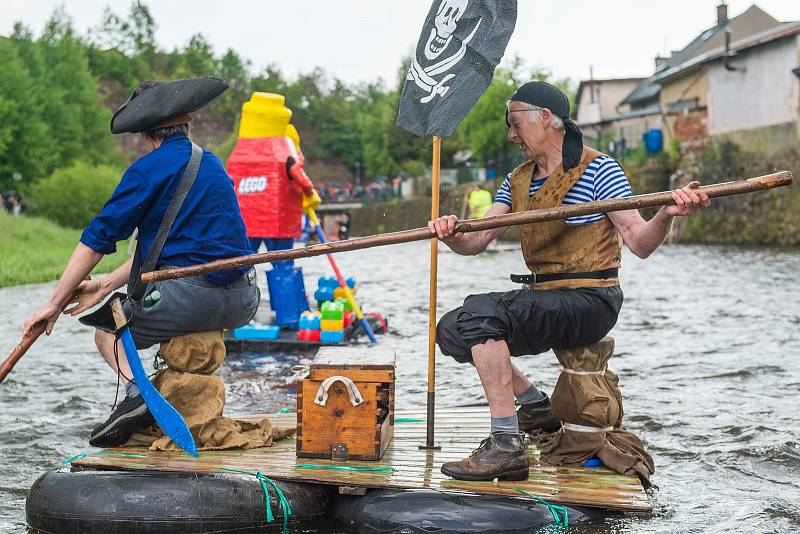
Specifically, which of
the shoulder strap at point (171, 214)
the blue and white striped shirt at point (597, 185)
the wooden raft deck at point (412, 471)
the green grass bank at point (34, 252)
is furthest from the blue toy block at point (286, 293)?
the green grass bank at point (34, 252)

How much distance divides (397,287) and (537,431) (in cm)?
1502

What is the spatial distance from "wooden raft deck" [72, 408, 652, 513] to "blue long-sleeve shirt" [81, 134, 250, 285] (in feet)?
3.20

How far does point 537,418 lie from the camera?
630cm

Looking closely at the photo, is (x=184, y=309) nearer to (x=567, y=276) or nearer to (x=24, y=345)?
(x=24, y=345)

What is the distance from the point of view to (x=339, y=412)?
5566 millimetres

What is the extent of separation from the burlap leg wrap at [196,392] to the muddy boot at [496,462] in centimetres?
129

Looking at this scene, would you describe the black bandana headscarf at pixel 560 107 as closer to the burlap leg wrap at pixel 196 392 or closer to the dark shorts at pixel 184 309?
the dark shorts at pixel 184 309

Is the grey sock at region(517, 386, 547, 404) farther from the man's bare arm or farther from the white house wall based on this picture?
the white house wall

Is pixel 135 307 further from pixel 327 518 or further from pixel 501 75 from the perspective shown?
pixel 501 75

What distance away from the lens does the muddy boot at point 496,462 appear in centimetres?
529

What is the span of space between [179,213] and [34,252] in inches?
1073

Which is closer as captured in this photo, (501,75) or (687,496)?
(687,496)

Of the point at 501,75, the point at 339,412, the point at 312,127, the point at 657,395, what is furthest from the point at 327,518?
the point at 312,127

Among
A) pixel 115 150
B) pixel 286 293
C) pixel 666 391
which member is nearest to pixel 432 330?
pixel 666 391
